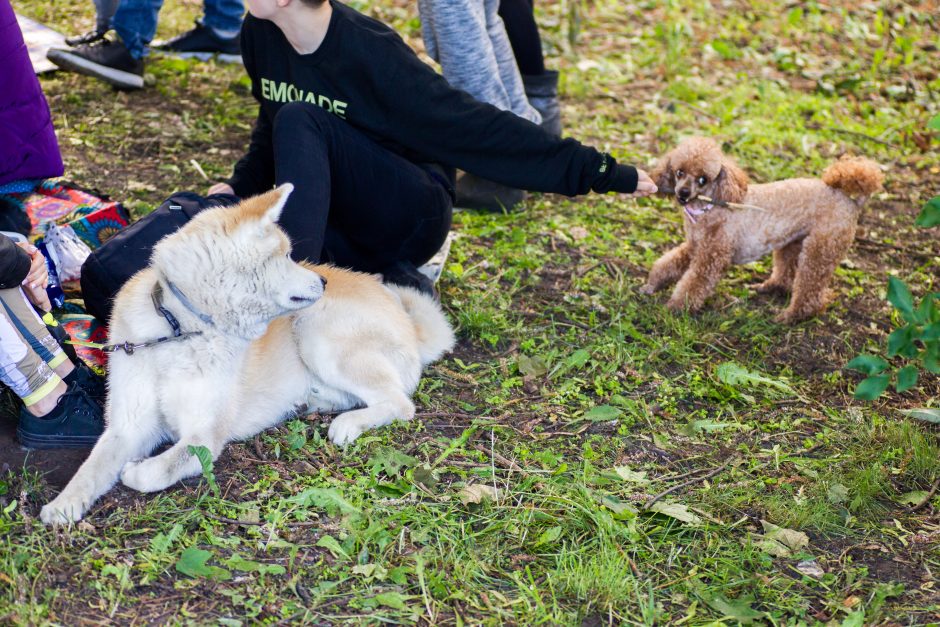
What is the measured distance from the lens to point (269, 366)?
10.7 feet

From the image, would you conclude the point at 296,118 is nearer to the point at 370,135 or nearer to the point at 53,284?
the point at 370,135

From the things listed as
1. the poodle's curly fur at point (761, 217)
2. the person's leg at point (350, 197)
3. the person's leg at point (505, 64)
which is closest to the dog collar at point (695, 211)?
the poodle's curly fur at point (761, 217)

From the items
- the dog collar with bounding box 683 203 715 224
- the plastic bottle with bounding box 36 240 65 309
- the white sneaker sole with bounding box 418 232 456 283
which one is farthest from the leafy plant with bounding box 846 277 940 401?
the plastic bottle with bounding box 36 240 65 309

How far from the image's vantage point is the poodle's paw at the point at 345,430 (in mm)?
3131

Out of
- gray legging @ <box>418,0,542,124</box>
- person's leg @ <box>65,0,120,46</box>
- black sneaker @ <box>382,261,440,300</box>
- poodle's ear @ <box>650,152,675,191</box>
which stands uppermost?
gray legging @ <box>418,0,542,124</box>

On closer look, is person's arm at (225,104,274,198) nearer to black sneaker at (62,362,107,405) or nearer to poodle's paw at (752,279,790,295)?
black sneaker at (62,362,107,405)

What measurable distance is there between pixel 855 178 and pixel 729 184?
57cm

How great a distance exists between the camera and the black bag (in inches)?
129

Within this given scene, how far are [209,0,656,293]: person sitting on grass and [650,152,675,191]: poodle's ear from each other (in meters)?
0.39

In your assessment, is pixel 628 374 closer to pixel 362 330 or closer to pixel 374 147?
pixel 362 330

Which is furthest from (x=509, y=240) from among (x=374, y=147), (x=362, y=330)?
(x=362, y=330)

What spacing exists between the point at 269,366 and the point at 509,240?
6.15ft

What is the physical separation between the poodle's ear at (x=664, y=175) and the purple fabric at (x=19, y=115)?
2703 mm

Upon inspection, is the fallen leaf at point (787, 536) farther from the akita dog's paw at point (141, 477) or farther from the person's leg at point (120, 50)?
the person's leg at point (120, 50)
